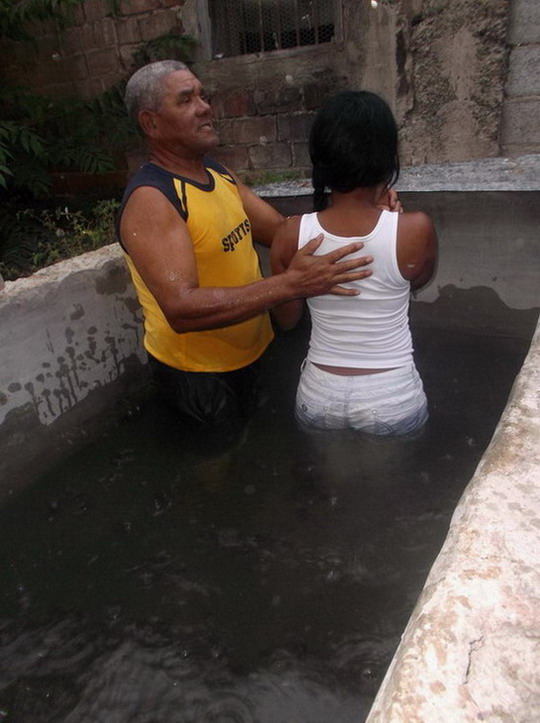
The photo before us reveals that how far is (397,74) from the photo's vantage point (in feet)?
13.9

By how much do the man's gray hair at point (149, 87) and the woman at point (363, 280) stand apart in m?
0.77

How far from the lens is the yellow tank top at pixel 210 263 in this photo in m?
2.18

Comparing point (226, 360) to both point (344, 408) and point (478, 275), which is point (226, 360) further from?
point (478, 275)

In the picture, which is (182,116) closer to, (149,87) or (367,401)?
(149,87)

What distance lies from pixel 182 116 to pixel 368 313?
3.46 feet

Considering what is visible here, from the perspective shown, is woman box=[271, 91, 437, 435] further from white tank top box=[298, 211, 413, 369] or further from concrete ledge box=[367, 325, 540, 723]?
concrete ledge box=[367, 325, 540, 723]

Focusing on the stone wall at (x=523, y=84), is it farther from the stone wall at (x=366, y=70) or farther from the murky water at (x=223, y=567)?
the murky water at (x=223, y=567)

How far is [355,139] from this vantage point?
5.41ft

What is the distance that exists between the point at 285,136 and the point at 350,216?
3476 millimetres

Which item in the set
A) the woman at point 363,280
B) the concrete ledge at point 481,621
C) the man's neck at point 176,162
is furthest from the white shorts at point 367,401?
the man's neck at point 176,162

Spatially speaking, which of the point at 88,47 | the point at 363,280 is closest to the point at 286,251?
the point at 363,280

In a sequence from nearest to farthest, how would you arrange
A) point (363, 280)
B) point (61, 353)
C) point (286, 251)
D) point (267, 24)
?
point (363, 280), point (286, 251), point (61, 353), point (267, 24)

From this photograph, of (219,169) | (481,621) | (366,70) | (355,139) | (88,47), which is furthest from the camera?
(88,47)

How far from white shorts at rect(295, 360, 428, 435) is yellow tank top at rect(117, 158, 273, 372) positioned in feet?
1.71
